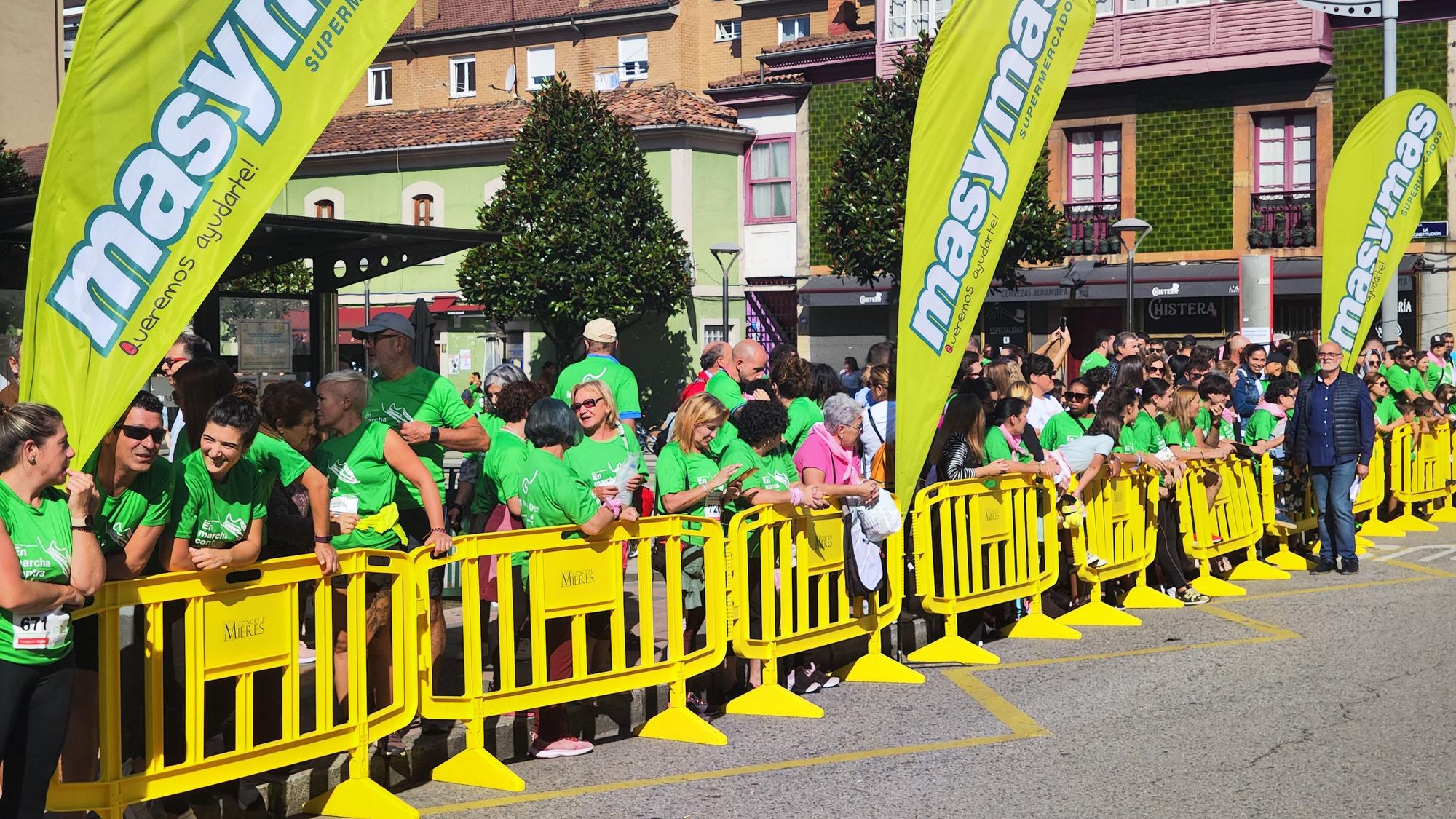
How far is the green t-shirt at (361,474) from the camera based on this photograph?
675 cm

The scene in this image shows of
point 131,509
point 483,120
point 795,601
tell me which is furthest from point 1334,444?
point 483,120

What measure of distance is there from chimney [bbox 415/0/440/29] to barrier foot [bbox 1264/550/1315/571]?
44766mm

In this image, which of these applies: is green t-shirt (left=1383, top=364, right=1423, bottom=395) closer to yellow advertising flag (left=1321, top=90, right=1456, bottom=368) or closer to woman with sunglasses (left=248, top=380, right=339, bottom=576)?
yellow advertising flag (left=1321, top=90, right=1456, bottom=368)

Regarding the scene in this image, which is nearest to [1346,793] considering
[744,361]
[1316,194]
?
[744,361]

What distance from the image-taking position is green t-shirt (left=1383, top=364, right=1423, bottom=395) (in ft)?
57.1

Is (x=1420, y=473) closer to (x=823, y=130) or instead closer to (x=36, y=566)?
(x=36, y=566)

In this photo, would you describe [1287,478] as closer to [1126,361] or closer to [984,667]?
[1126,361]

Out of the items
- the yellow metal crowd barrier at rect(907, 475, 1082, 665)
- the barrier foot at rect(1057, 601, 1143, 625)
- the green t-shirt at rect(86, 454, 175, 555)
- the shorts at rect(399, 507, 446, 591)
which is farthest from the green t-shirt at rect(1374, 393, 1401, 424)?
the green t-shirt at rect(86, 454, 175, 555)

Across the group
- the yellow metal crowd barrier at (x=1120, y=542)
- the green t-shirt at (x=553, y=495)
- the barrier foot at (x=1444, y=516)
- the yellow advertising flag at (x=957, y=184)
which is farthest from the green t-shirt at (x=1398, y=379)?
the green t-shirt at (x=553, y=495)

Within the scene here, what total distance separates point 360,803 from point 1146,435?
6.87 m

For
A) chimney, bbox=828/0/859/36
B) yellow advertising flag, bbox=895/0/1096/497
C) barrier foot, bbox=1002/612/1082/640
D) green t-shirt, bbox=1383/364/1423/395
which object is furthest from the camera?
chimney, bbox=828/0/859/36

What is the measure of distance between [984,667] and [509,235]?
88.9 ft

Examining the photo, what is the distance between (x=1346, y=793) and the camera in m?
6.07

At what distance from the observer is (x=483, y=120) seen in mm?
40844
